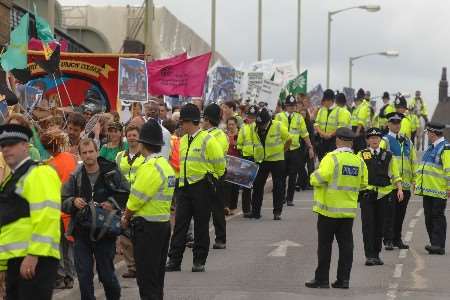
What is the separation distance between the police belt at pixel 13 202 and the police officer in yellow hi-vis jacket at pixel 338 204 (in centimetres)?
552

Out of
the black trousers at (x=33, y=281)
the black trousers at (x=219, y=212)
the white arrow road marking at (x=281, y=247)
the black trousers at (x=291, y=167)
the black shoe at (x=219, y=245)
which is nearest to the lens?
the black trousers at (x=33, y=281)

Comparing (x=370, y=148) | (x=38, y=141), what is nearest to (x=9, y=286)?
(x=38, y=141)


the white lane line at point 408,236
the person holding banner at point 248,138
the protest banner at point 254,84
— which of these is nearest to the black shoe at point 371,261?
the white lane line at point 408,236

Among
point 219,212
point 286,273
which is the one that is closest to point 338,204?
point 286,273

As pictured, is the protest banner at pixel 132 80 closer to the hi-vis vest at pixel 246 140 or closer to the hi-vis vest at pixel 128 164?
the hi-vis vest at pixel 246 140

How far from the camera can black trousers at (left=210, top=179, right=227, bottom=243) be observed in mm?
15719

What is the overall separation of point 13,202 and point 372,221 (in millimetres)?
7897

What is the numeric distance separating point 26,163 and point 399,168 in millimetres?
9368

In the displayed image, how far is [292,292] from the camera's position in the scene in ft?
44.6

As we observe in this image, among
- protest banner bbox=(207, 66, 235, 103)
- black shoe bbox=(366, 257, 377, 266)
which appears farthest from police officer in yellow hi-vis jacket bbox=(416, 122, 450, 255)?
→ protest banner bbox=(207, 66, 235, 103)

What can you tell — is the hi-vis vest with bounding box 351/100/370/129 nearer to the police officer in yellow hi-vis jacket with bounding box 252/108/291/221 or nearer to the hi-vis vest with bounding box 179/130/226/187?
the police officer in yellow hi-vis jacket with bounding box 252/108/291/221

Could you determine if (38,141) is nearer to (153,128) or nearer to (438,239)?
(153,128)

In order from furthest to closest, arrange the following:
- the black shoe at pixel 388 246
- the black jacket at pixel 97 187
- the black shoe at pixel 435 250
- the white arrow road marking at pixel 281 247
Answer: the black shoe at pixel 388 246
the black shoe at pixel 435 250
the white arrow road marking at pixel 281 247
the black jacket at pixel 97 187

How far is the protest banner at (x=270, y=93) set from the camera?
1228 inches
